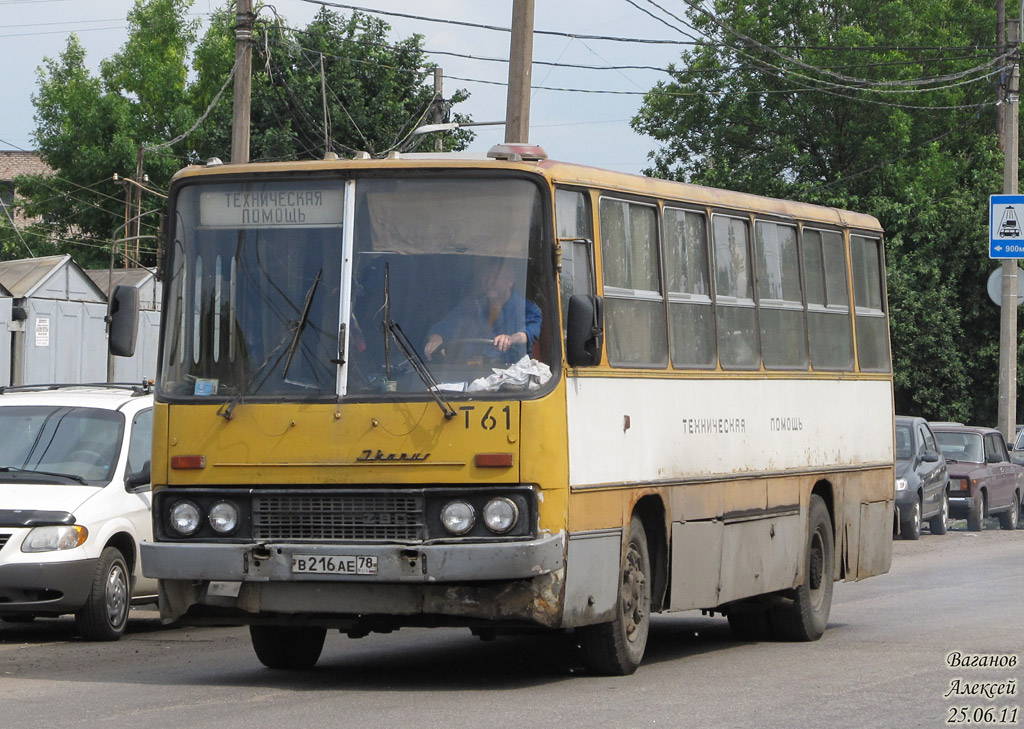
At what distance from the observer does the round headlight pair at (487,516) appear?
9219mm

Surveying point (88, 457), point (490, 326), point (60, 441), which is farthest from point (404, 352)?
point (60, 441)

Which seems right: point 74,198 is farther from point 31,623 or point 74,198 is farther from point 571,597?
point 571,597

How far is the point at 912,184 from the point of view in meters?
46.4

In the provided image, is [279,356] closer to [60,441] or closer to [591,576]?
[591,576]

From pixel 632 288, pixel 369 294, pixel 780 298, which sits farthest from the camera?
pixel 780 298

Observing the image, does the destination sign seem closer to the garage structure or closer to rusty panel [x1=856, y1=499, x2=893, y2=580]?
rusty panel [x1=856, y1=499, x2=893, y2=580]

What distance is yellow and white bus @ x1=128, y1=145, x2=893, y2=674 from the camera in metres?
9.27

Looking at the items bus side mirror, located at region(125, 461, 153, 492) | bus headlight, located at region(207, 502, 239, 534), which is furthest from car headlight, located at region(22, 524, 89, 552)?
bus headlight, located at region(207, 502, 239, 534)

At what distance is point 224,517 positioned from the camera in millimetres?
9609

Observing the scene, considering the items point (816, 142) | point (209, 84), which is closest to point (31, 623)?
point (816, 142)

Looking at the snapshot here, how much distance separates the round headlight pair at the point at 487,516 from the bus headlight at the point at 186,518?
139cm

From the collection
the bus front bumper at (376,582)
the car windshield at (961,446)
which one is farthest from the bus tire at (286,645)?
the car windshield at (961,446)

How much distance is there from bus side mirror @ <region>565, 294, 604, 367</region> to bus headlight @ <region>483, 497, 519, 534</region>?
2.65 ft

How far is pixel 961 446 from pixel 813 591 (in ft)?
56.9
